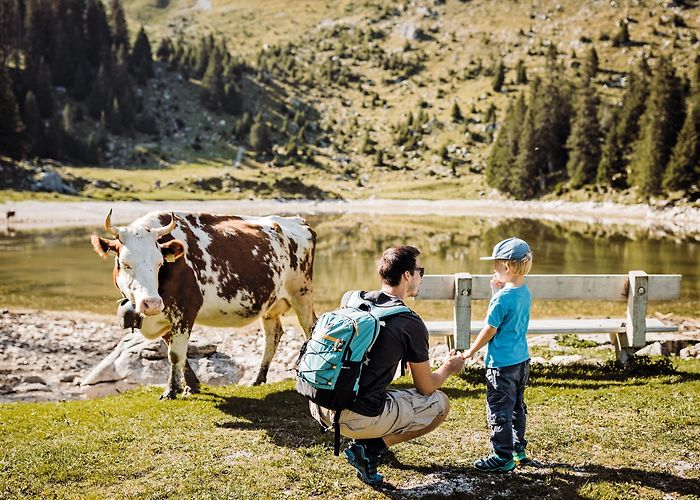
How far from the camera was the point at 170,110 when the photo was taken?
6334 inches

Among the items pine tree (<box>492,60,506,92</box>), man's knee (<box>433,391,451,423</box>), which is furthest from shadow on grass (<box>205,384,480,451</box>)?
pine tree (<box>492,60,506,92</box>)

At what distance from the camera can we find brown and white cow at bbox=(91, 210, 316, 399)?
8430 millimetres

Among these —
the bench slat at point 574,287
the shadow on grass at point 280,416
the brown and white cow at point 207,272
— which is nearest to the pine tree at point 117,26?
the brown and white cow at point 207,272

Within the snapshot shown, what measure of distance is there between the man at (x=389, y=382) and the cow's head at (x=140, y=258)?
3.45 metres

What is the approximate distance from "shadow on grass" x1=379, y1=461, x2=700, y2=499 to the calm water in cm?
1522

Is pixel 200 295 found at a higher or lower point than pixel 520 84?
lower

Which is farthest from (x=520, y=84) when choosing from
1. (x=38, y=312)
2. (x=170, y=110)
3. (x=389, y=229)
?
(x=38, y=312)

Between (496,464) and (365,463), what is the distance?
1397 mm

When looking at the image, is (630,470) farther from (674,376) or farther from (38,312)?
(38,312)

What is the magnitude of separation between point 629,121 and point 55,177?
8732 centimetres

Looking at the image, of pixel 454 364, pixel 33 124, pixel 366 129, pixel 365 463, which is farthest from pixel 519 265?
pixel 366 129

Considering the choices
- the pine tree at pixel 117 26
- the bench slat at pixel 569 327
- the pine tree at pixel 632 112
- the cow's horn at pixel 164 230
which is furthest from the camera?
the pine tree at pixel 117 26

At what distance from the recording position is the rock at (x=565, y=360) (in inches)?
434

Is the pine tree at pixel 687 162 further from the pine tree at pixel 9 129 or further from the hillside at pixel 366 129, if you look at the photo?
the pine tree at pixel 9 129
